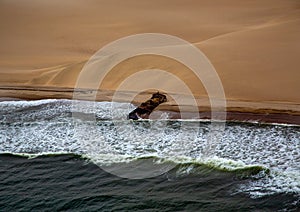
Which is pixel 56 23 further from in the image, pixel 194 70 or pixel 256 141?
pixel 256 141

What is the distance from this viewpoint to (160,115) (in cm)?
636

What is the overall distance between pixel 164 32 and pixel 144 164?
323 inches

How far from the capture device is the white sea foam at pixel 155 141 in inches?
186

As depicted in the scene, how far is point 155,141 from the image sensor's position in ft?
18.1

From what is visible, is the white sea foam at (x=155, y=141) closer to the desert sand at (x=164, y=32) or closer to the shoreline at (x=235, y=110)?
the shoreline at (x=235, y=110)

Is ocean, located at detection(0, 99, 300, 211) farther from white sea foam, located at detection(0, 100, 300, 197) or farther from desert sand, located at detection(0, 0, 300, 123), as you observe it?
desert sand, located at detection(0, 0, 300, 123)

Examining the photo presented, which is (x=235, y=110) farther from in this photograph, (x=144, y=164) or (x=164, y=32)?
(x=164, y=32)

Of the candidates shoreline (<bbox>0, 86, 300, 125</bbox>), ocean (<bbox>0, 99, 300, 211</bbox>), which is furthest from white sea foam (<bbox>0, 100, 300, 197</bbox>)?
shoreline (<bbox>0, 86, 300, 125</bbox>)

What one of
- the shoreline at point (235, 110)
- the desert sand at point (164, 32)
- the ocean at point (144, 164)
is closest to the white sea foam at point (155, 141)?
the ocean at point (144, 164)

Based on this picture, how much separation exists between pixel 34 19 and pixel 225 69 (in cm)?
997

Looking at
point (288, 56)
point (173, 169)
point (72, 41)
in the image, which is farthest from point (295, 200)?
point (72, 41)

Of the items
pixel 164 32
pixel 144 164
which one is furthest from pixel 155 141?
pixel 164 32

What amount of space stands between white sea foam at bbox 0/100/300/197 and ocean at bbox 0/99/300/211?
0.01 metres

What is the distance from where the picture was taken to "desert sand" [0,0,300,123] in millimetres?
7266
